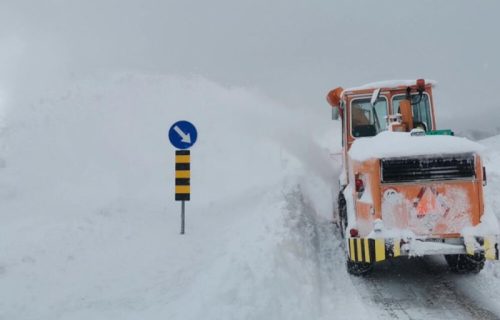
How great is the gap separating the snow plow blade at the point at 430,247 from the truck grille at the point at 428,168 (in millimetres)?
795

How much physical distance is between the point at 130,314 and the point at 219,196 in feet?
20.7

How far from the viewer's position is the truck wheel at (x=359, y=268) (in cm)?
716

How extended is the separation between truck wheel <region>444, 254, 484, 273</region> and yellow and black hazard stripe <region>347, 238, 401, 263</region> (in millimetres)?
1503

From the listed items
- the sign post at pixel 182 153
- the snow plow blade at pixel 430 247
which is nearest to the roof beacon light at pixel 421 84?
the snow plow blade at pixel 430 247

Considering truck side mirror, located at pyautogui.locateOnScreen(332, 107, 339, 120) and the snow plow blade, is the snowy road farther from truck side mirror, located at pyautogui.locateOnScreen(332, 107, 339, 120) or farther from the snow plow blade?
truck side mirror, located at pyautogui.locateOnScreen(332, 107, 339, 120)

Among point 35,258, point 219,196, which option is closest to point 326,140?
point 219,196

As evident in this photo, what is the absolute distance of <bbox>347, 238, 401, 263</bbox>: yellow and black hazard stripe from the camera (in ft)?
20.8

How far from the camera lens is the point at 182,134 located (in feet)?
27.2

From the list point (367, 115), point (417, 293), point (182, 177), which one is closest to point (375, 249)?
point (417, 293)

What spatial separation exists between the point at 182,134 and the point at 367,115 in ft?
10.6

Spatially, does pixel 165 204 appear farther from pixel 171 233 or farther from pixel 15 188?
pixel 15 188

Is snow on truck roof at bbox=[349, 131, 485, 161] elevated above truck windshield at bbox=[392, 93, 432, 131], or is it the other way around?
truck windshield at bbox=[392, 93, 432, 131]

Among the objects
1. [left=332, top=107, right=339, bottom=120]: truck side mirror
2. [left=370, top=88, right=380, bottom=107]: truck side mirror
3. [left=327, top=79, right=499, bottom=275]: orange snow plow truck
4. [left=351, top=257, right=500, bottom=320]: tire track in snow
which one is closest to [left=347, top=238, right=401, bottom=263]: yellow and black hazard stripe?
[left=327, top=79, right=499, bottom=275]: orange snow plow truck

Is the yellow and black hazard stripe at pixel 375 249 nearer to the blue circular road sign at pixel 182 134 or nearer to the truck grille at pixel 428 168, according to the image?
the truck grille at pixel 428 168
